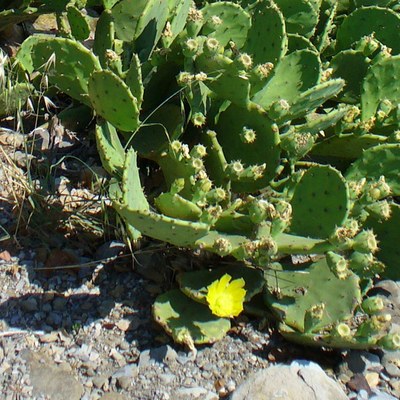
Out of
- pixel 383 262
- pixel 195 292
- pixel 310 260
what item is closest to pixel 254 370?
pixel 195 292

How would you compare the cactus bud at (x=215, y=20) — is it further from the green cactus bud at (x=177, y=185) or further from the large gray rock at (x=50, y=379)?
the large gray rock at (x=50, y=379)

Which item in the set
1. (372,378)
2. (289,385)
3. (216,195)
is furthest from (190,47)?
(372,378)

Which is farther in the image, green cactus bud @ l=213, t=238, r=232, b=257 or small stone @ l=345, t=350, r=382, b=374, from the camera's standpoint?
small stone @ l=345, t=350, r=382, b=374

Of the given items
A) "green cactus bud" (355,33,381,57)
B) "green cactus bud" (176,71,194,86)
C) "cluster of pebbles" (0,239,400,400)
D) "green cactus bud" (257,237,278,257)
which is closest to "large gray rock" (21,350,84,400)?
"cluster of pebbles" (0,239,400,400)

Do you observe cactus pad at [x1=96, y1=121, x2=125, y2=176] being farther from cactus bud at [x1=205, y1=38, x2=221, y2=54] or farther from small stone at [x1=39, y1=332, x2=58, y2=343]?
small stone at [x1=39, y1=332, x2=58, y2=343]

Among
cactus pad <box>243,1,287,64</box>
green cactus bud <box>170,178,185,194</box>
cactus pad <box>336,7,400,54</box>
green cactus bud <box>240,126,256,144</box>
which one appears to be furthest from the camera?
cactus pad <box>336,7,400,54</box>
